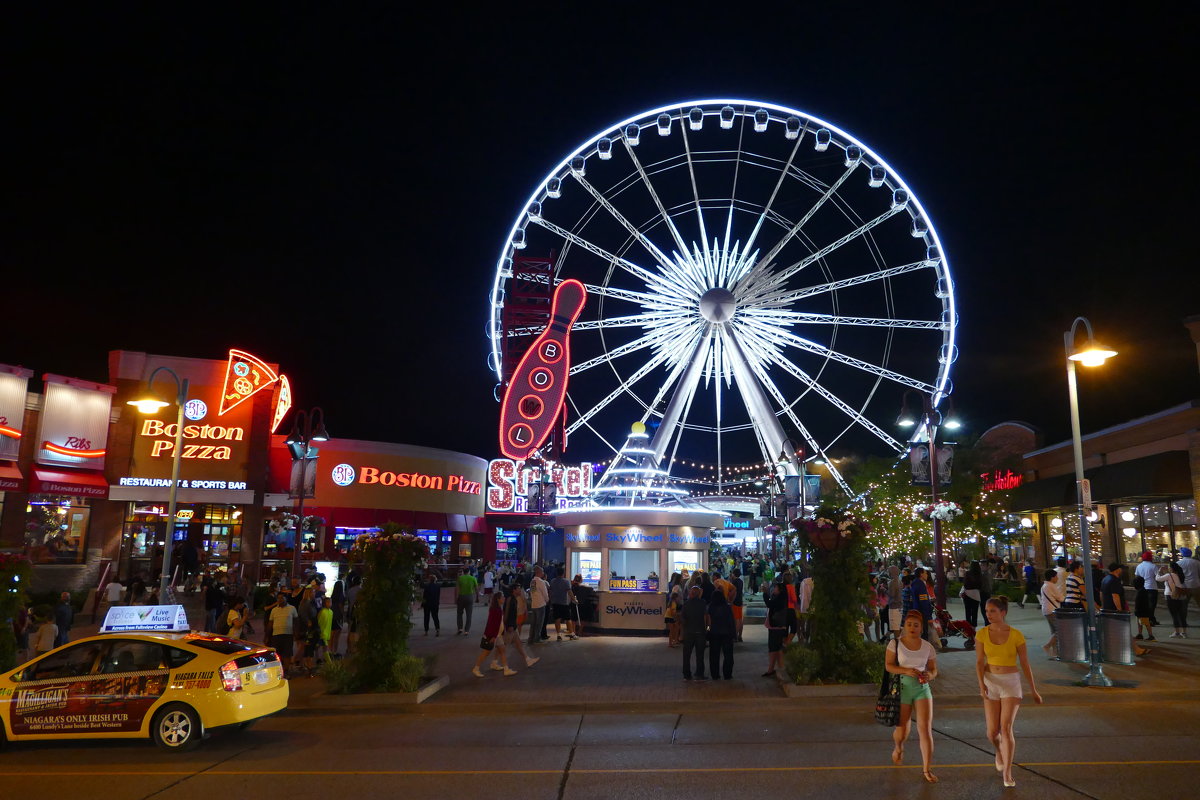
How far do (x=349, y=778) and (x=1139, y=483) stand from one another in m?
25.6

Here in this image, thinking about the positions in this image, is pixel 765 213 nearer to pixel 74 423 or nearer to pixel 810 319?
pixel 810 319

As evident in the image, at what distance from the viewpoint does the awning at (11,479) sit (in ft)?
90.6

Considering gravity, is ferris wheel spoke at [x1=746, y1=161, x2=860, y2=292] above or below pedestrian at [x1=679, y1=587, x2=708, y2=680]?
above

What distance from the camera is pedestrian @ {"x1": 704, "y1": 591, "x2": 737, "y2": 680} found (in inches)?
559

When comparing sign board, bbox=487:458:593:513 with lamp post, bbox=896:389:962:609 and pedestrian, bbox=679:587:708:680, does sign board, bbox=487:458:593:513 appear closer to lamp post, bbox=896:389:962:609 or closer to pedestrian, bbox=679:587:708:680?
lamp post, bbox=896:389:962:609

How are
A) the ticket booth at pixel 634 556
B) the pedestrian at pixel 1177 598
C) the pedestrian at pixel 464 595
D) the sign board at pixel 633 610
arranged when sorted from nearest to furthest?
the pedestrian at pixel 1177 598, the pedestrian at pixel 464 595, the sign board at pixel 633 610, the ticket booth at pixel 634 556

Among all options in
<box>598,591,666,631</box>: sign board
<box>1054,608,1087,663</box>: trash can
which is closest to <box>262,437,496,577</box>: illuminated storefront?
<box>598,591,666,631</box>: sign board

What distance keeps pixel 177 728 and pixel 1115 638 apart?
535 inches

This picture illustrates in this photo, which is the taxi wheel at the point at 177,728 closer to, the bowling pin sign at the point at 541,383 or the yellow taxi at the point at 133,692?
the yellow taxi at the point at 133,692

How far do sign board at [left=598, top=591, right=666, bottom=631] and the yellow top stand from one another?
47.3ft

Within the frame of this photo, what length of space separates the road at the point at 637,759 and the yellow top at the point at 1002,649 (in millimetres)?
1037

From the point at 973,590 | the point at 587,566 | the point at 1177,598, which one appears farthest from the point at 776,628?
the point at 587,566

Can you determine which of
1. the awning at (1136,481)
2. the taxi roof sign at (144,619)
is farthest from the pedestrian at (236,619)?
the awning at (1136,481)

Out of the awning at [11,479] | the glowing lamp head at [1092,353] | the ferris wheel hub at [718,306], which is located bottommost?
the awning at [11,479]
